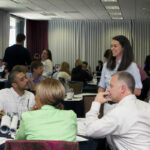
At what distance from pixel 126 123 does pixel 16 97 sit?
1.77m

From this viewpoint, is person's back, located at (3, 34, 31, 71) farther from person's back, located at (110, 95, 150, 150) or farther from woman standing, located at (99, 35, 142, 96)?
person's back, located at (110, 95, 150, 150)

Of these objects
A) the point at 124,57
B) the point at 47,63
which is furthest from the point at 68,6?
the point at 124,57

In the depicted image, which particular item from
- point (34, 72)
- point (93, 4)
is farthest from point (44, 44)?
point (34, 72)

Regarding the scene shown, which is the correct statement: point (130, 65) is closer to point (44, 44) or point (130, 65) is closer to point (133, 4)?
point (133, 4)

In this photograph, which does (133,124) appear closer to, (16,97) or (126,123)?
(126,123)

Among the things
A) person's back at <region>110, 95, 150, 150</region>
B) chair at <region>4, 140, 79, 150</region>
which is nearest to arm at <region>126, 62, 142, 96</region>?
person's back at <region>110, 95, 150, 150</region>

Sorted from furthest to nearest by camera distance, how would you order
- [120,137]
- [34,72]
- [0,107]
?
[34,72] → [0,107] → [120,137]

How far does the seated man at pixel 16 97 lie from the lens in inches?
153

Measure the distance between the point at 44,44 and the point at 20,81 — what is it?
12.9m

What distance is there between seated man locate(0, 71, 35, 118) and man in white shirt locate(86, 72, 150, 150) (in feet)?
4.86

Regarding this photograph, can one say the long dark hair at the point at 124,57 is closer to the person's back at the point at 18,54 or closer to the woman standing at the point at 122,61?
the woman standing at the point at 122,61

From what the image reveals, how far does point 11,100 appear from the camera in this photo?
389cm

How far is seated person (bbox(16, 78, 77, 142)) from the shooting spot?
2332mm

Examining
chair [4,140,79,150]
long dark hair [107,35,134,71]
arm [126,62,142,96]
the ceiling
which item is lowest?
chair [4,140,79,150]
